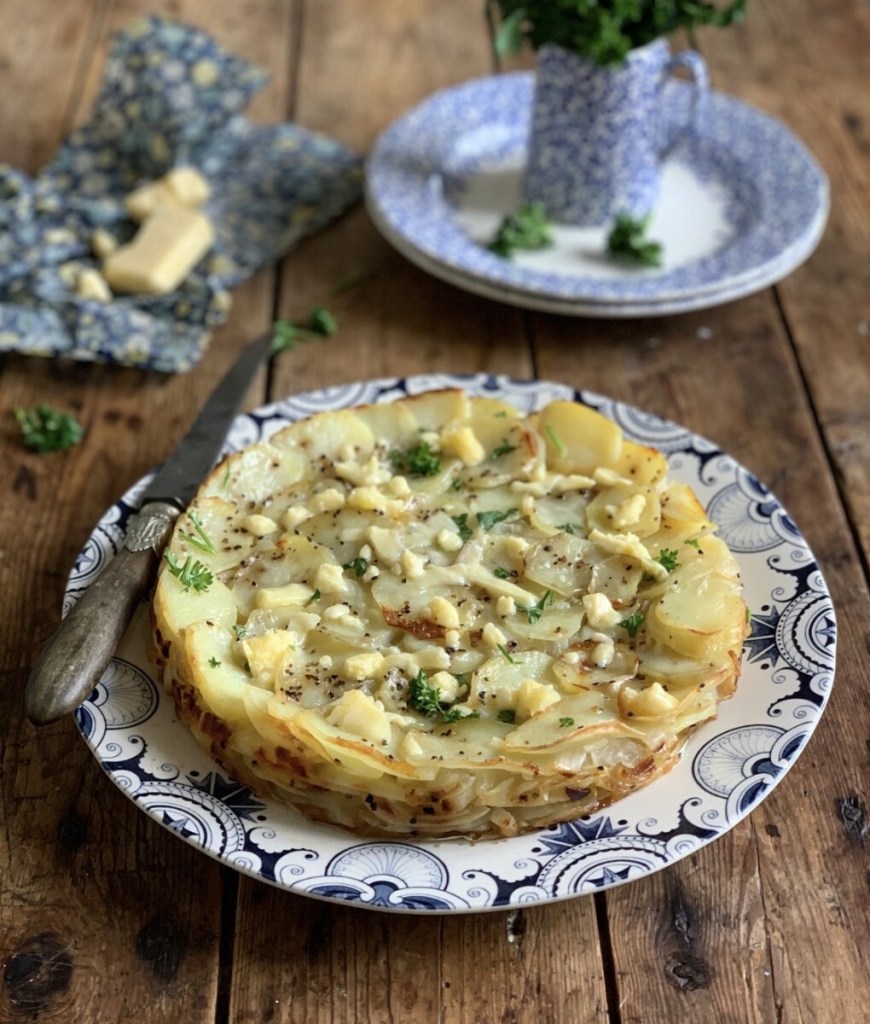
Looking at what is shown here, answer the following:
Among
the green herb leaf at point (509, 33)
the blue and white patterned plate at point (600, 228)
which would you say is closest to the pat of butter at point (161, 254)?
the blue and white patterned plate at point (600, 228)

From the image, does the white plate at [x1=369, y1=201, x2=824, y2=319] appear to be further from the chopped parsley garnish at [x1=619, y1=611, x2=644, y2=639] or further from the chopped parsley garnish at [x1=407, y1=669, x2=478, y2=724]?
the chopped parsley garnish at [x1=407, y1=669, x2=478, y2=724]

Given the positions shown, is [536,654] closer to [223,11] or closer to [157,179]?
[157,179]

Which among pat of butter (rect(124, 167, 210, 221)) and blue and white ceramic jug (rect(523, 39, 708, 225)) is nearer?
blue and white ceramic jug (rect(523, 39, 708, 225))

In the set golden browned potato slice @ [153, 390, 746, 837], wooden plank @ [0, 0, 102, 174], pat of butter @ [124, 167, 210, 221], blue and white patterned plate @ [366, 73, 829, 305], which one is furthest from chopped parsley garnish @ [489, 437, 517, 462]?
wooden plank @ [0, 0, 102, 174]

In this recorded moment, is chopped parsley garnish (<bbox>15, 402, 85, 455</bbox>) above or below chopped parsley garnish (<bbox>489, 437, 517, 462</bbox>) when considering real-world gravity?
below

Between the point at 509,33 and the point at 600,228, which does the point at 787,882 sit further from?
the point at 509,33

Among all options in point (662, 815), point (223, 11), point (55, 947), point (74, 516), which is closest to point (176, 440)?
point (74, 516)

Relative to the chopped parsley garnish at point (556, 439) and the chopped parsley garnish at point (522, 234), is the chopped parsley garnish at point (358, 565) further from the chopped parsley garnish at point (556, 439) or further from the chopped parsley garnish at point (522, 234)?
the chopped parsley garnish at point (522, 234)
